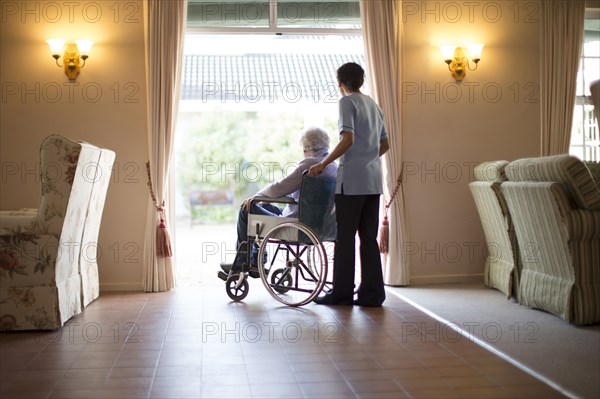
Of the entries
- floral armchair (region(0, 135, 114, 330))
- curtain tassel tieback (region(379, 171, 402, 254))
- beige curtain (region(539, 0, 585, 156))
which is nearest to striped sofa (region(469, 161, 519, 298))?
curtain tassel tieback (region(379, 171, 402, 254))

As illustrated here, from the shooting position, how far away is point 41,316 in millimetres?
4023

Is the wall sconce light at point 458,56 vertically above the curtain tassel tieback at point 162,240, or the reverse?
the wall sconce light at point 458,56

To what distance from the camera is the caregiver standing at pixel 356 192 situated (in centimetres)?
466

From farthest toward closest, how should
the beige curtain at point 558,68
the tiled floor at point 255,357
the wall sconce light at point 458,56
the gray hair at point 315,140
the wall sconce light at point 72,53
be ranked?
1. the beige curtain at point 558,68
2. the wall sconce light at point 458,56
3. the wall sconce light at point 72,53
4. the gray hair at point 315,140
5. the tiled floor at point 255,357

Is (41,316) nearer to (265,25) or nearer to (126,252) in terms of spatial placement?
(126,252)

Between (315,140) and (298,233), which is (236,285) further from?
(315,140)

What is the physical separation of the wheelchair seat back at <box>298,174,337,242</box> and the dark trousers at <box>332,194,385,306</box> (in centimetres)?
5

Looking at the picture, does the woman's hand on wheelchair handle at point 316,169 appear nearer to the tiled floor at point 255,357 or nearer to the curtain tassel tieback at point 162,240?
the tiled floor at point 255,357

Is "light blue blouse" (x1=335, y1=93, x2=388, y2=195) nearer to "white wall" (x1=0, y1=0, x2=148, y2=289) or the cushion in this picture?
the cushion

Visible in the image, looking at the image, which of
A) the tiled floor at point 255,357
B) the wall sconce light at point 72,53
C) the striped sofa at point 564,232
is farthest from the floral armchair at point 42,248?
the striped sofa at point 564,232

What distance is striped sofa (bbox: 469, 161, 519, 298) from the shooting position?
16.2 feet

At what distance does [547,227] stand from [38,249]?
305cm

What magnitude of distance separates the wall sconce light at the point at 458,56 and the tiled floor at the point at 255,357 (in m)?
2.28

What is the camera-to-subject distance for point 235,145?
16.9 m
